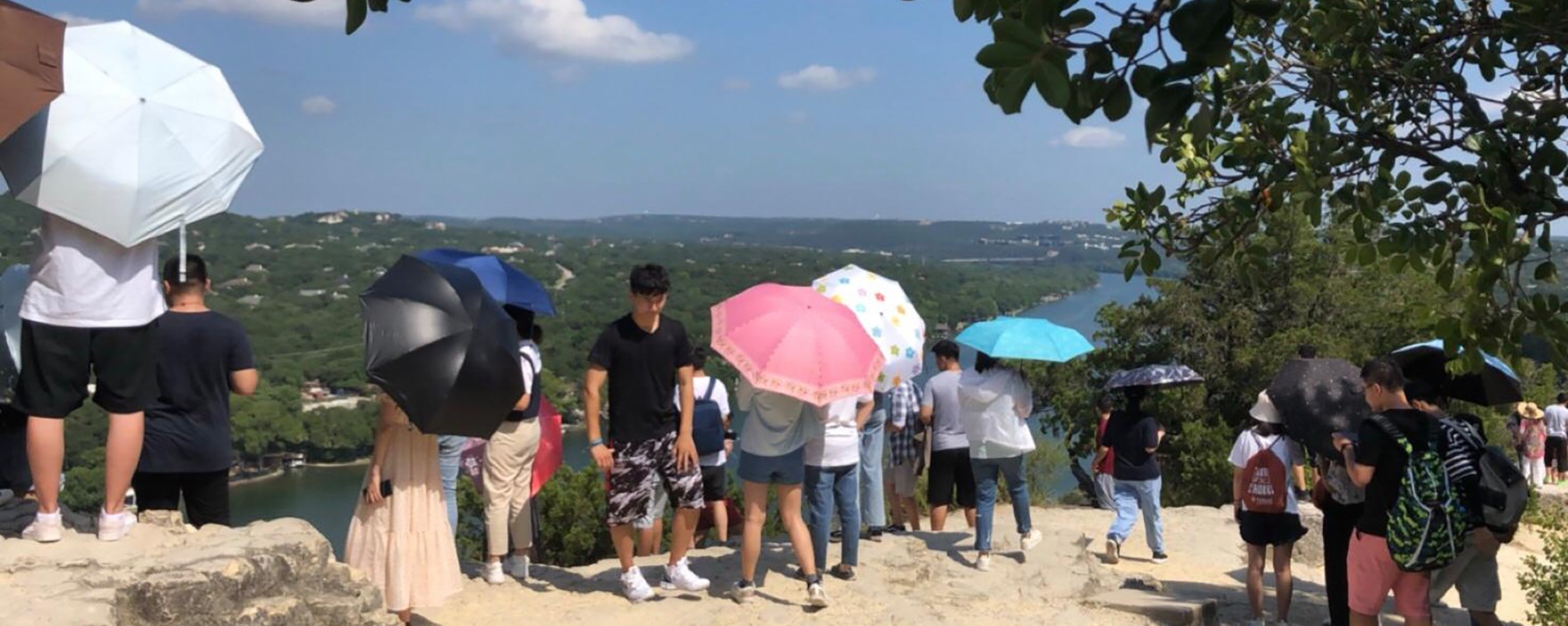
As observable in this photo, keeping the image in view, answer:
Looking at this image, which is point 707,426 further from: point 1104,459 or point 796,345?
point 1104,459

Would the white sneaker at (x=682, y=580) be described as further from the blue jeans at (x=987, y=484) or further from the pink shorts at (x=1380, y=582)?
the pink shorts at (x=1380, y=582)

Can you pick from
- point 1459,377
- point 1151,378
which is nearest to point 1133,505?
point 1151,378

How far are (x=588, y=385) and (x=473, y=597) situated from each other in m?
1.26

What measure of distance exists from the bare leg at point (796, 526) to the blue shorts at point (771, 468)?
0.26 ft

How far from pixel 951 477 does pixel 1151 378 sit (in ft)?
4.50

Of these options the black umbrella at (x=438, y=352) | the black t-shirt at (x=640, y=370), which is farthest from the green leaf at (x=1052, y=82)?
the black t-shirt at (x=640, y=370)

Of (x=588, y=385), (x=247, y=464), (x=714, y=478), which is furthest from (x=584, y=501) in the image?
(x=247, y=464)

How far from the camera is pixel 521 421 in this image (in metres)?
5.72

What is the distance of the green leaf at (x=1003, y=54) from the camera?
1750 mm

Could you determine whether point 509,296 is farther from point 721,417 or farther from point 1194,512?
point 1194,512

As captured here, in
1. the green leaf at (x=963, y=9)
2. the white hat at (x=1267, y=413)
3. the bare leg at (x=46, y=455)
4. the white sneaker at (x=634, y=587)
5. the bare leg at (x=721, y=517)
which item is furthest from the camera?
the bare leg at (x=721, y=517)

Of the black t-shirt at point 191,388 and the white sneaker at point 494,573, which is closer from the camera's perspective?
the black t-shirt at point 191,388

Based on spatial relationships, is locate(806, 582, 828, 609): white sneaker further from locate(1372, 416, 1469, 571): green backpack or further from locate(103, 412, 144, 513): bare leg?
locate(103, 412, 144, 513): bare leg

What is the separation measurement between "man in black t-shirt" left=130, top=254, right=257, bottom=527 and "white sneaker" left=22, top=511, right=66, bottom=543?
1.19ft
